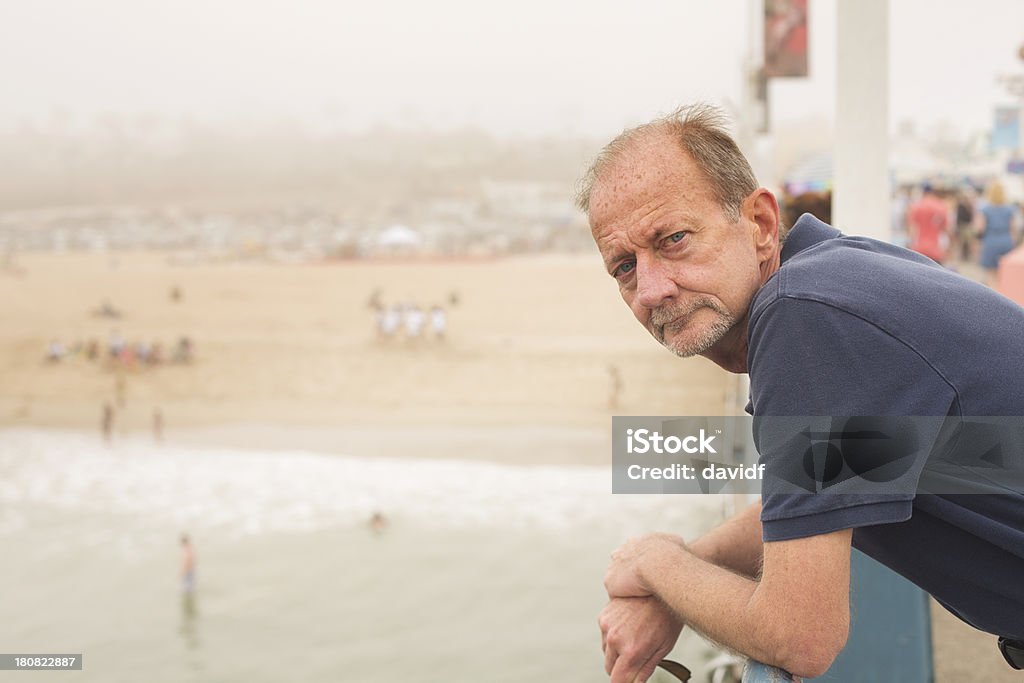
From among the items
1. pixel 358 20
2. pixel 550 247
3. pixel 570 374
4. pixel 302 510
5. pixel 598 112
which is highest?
pixel 358 20

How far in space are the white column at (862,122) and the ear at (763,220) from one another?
130 centimetres

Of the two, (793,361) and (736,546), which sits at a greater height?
(793,361)

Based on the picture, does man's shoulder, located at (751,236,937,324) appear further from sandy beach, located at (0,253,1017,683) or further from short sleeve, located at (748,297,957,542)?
sandy beach, located at (0,253,1017,683)

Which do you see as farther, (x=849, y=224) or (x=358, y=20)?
(x=358, y=20)

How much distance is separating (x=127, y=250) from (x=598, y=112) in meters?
19.9

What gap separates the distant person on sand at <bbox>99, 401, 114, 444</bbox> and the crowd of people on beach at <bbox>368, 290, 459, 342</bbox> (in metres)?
6.97

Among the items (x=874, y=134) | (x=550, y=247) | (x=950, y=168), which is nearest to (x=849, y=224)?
(x=874, y=134)

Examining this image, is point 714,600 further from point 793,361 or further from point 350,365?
point 350,365

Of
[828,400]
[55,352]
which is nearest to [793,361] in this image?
[828,400]

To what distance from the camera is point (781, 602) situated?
97 centimetres

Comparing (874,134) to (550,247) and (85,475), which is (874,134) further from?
(550,247)

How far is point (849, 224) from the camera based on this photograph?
2383 mm

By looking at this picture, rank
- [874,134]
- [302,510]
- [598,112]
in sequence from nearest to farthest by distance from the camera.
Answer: [874,134] < [302,510] < [598,112]

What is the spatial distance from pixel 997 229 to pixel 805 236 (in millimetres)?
8636
